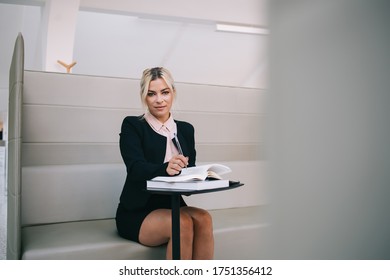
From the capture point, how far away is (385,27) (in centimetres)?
24

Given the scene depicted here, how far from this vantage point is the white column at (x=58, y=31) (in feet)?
17.0

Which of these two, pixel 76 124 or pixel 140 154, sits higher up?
pixel 76 124

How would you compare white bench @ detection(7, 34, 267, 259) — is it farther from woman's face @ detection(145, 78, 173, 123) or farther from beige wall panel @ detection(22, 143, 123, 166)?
woman's face @ detection(145, 78, 173, 123)

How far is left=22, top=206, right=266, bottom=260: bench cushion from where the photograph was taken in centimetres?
162

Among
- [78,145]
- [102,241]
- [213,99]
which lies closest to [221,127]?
[213,99]

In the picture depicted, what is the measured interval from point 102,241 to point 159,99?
2.45 ft

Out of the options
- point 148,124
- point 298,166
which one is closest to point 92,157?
point 148,124

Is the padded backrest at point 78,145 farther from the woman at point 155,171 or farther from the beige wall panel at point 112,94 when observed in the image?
the woman at point 155,171

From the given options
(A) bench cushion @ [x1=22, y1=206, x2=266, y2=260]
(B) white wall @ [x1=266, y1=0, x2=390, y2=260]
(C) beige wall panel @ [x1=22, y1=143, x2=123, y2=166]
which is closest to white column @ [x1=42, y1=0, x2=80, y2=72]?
(C) beige wall panel @ [x1=22, y1=143, x2=123, y2=166]

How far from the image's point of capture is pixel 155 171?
Result: 1591 mm

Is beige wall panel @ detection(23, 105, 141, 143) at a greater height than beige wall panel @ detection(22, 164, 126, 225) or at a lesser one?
greater

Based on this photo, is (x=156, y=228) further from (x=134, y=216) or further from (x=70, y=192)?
(x=70, y=192)

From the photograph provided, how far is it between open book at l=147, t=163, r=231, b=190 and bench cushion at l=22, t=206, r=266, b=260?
0.71 feet

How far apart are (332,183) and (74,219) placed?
2.00 meters
